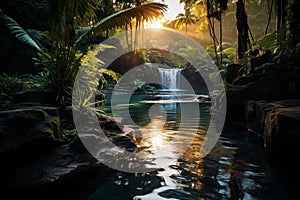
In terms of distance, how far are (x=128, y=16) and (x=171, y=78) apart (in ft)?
68.1

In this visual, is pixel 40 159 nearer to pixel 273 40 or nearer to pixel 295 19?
pixel 295 19

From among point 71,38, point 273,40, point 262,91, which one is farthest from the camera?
point 273,40

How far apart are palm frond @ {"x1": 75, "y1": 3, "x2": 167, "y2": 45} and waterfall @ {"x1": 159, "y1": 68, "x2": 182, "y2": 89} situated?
66.7 feet

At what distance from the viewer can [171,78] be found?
25188mm

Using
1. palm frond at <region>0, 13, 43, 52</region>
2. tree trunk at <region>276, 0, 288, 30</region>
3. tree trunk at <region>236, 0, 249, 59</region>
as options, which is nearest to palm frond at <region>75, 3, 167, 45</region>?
palm frond at <region>0, 13, 43, 52</region>

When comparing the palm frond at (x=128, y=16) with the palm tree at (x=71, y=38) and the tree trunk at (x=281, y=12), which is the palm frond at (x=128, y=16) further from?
the tree trunk at (x=281, y=12)

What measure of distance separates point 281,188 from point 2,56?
18296mm

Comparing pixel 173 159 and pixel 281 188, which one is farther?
pixel 173 159

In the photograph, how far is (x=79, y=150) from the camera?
320cm

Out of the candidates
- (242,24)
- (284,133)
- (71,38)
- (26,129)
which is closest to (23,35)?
(71,38)

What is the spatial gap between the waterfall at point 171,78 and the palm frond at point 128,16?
2033cm

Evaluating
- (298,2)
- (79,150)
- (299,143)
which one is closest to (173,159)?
(79,150)

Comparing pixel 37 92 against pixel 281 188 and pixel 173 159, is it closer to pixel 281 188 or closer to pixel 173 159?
pixel 173 159

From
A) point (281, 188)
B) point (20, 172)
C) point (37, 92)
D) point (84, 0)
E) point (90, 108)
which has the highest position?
point (84, 0)
